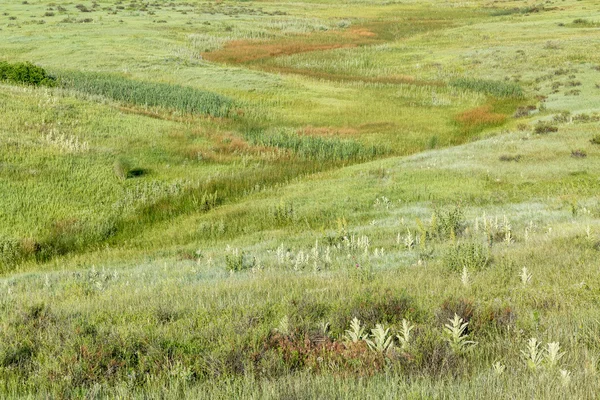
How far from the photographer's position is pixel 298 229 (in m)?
17.3

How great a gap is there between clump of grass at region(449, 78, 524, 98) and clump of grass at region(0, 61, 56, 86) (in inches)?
1417

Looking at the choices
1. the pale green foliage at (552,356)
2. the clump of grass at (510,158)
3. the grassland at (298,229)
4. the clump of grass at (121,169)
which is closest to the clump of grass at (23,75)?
the grassland at (298,229)

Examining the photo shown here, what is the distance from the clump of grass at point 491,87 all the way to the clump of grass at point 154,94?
77.2 ft

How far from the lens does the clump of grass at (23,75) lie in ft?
118

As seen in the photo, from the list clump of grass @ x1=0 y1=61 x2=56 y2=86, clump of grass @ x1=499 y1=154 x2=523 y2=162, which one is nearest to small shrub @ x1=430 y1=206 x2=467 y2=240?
clump of grass @ x1=499 y1=154 x2=523 y2=162

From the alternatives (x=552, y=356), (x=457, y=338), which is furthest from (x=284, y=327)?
(x=552, y=356)

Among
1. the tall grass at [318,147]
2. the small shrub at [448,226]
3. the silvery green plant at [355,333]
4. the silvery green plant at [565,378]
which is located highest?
the silvery green plant at [565,378]

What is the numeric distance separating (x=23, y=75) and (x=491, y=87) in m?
39.1

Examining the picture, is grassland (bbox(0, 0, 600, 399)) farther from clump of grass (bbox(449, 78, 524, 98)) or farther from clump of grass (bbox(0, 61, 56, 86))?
clump of grass (bbox(0, 61, 56, 86))

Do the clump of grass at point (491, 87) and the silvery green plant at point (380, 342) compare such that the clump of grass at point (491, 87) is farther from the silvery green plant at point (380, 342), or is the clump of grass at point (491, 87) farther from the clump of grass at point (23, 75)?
the silvery green plant at point (380, 342)

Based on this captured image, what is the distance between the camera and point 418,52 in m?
70.5

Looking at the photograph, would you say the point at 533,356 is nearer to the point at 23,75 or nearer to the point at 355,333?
the point at 355,333

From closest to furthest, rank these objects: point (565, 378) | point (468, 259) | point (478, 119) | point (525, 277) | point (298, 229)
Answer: point (565, 378)
point (525, 277)
point (468, 259)
point (298, 229)
point (478, 119)

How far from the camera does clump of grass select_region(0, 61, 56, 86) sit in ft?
118
